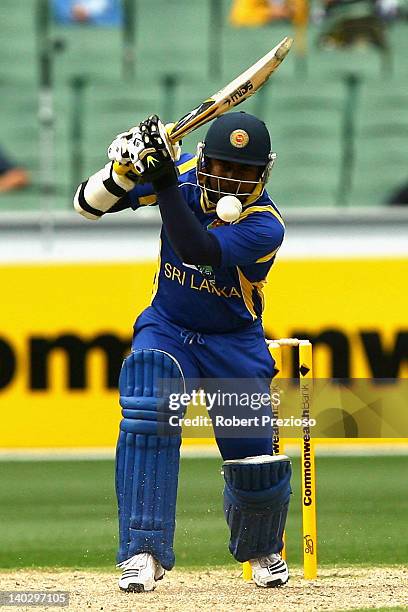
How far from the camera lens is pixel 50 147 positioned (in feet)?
39.9

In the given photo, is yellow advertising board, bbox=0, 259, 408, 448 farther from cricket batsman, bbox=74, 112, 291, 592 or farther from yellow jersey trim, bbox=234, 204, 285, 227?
yellow jersey trim, bbox=234, 204, 285, 227

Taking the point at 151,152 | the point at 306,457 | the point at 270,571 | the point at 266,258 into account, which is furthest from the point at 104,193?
the point at 270,571

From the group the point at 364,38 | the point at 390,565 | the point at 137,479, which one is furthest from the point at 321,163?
the point at 137,479

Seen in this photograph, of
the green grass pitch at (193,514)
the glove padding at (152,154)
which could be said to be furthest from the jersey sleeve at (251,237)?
the green grass pitch at (193,514)

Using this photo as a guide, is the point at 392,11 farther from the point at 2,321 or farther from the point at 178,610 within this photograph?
the point at 178,610

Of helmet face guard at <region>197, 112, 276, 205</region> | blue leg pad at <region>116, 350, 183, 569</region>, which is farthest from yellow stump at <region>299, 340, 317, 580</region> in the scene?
helmet face guard at <region>197, 112, 276, 205</region>

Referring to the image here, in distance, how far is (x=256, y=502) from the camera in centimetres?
518

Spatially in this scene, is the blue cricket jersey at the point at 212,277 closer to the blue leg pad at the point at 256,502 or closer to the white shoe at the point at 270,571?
the blue leg pad at the point at 256,502

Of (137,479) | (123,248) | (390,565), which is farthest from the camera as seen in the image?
(123,248)

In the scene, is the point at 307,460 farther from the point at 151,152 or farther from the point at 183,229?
the point at 151,152

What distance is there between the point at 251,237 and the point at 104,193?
0.59 meters

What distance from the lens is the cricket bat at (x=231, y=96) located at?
5020 mm

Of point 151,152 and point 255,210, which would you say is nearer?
point 151,152

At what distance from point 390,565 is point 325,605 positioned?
1.16m
